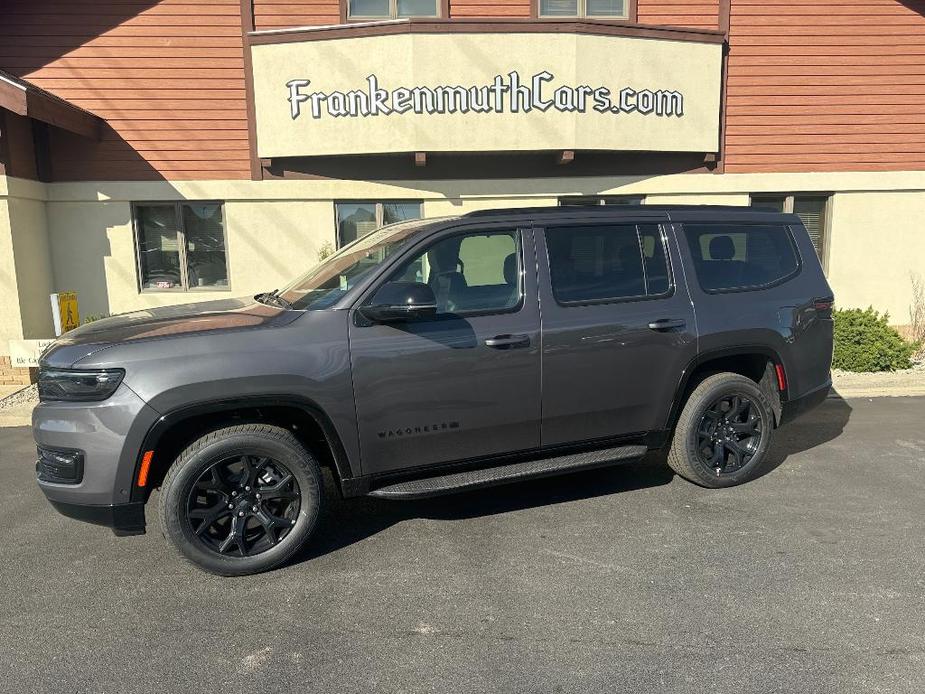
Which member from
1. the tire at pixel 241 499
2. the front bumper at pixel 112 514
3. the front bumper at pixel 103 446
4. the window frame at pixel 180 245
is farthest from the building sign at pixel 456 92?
the front bumper at pixel 112 514

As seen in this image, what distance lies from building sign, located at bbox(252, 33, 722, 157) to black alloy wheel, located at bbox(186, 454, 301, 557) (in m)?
6.18

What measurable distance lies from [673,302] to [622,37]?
6.00 metres

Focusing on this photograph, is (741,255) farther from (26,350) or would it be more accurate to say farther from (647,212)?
(26,350)

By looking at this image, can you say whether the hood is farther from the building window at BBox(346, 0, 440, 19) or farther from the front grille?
the building window at BBox(346, 0, 440, 19)

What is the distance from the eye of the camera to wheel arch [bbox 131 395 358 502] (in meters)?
3.38

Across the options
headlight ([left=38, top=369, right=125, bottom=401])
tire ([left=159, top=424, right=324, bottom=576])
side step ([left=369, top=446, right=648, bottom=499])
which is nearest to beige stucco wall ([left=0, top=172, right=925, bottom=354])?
side step ([left=369, top=446, right=648, bottom=499])

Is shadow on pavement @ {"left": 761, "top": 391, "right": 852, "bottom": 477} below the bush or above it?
below

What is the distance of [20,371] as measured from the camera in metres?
8.43

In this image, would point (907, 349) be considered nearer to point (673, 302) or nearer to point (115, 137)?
point (673, 302)

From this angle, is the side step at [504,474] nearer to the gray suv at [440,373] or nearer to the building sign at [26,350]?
the gray suv at [440,373]

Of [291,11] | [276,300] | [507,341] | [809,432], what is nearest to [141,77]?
[291,11]

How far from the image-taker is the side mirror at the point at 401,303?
3.54 meters

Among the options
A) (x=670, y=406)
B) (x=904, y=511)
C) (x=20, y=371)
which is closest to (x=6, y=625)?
(x=670, y=406)

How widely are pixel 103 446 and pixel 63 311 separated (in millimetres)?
5347
